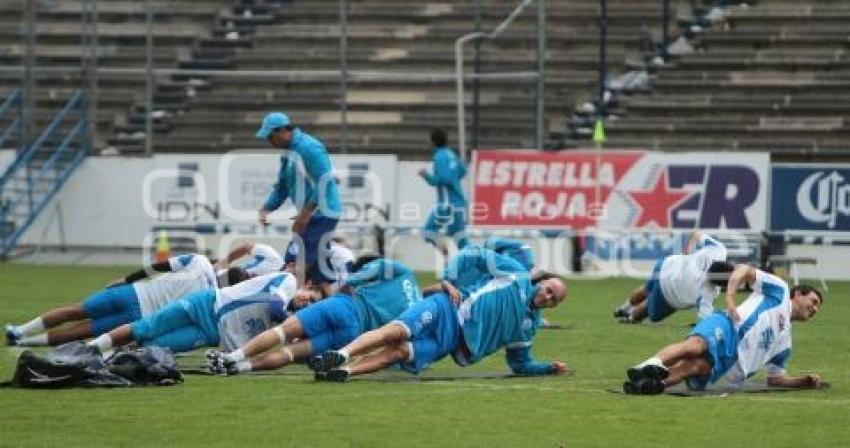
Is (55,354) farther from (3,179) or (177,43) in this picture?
(177,43)

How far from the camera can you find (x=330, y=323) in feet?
62.5

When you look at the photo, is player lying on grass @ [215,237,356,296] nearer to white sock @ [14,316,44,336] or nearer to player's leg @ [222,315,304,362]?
player's leg @ [222,315,304,362]

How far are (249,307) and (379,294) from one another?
127 centimetres

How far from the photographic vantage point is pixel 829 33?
41.2 m

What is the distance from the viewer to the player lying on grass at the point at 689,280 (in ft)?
81.4

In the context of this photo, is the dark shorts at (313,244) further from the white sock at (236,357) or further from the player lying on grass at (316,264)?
the white sock at (236,357)

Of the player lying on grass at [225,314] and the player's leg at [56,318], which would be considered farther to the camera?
the player's leg at [56,318]

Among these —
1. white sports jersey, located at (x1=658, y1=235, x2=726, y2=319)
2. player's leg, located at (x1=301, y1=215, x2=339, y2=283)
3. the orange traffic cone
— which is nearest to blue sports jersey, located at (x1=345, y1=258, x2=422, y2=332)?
player's leg, located at (x1=301, y1=215, x2=339, y2=283)

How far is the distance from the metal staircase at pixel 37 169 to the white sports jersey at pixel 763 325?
23.5 meters

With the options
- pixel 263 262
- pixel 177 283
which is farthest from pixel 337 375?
pixel 177 283

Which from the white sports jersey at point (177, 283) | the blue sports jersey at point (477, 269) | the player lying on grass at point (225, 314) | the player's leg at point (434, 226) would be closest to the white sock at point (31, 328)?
the white sports jersey at point (177, 283)

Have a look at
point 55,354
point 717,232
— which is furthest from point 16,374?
point 717,232

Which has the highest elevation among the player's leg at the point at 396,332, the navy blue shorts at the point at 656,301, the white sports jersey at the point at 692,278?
the player's leg at the point at 396,332

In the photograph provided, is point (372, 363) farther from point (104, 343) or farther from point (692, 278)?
point (692, 278)
